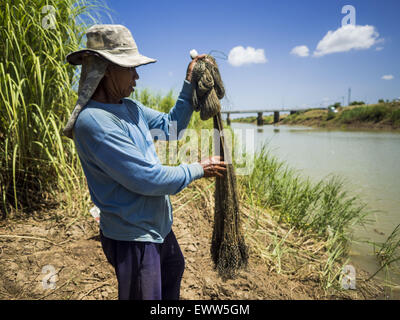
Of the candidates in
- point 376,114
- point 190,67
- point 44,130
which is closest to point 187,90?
point 190,67

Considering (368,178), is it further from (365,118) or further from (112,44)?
(365,118)

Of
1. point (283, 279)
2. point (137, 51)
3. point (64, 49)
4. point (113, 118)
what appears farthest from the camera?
point (64, 49)

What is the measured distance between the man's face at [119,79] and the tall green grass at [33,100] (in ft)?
4.45

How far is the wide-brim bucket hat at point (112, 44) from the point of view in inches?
39.5

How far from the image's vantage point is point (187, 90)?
1.41 meters

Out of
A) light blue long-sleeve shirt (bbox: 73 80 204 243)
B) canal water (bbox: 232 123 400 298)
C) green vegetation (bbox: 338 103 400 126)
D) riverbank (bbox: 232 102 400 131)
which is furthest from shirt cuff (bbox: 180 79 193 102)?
green vegetation (bbox: 338 103 400 126)

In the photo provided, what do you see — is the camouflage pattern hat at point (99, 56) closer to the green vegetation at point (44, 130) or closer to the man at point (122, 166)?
the man at point (122, 166)

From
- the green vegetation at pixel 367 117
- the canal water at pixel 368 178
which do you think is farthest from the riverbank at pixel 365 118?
the canal water at pixel 368 178

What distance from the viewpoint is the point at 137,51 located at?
1106 mm

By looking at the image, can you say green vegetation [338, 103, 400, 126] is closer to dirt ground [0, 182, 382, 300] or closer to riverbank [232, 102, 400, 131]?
riverbank [232, 102, 400, 131]

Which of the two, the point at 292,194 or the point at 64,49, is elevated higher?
the point at 64,49
